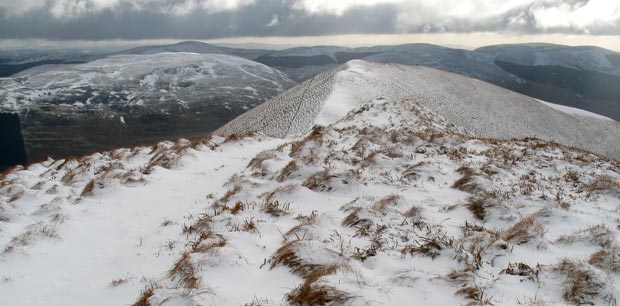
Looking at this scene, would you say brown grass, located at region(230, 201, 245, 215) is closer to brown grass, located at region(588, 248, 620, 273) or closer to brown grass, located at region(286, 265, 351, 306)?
brown grass, located at region(286, 265, 351, 306)

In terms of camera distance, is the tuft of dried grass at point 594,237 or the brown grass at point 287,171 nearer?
the tuft of dried grass at point 594,237

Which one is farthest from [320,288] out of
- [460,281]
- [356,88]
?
[356,88]

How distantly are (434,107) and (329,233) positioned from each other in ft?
144

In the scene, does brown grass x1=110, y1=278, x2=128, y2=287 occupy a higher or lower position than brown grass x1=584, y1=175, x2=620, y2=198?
higher

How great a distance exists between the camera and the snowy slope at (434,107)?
4491cm

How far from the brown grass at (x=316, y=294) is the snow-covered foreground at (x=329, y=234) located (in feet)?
0.07

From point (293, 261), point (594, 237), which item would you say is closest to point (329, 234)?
point (293, 261)

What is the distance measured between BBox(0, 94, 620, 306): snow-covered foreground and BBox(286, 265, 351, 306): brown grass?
0.02m

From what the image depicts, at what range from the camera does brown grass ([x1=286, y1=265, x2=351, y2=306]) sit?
539cm

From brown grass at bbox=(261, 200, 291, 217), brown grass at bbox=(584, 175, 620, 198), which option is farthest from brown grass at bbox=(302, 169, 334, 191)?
brown grass at bbox=(584, 175, 620, 198)

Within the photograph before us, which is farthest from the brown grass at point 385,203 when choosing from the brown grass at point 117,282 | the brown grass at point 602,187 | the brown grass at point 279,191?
the brown grass at point 602,187

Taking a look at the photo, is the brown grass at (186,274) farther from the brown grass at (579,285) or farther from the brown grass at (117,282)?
the brown grass at (579,285)

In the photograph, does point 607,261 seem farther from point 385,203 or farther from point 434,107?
point 434,107

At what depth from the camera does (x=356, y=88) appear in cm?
5191
